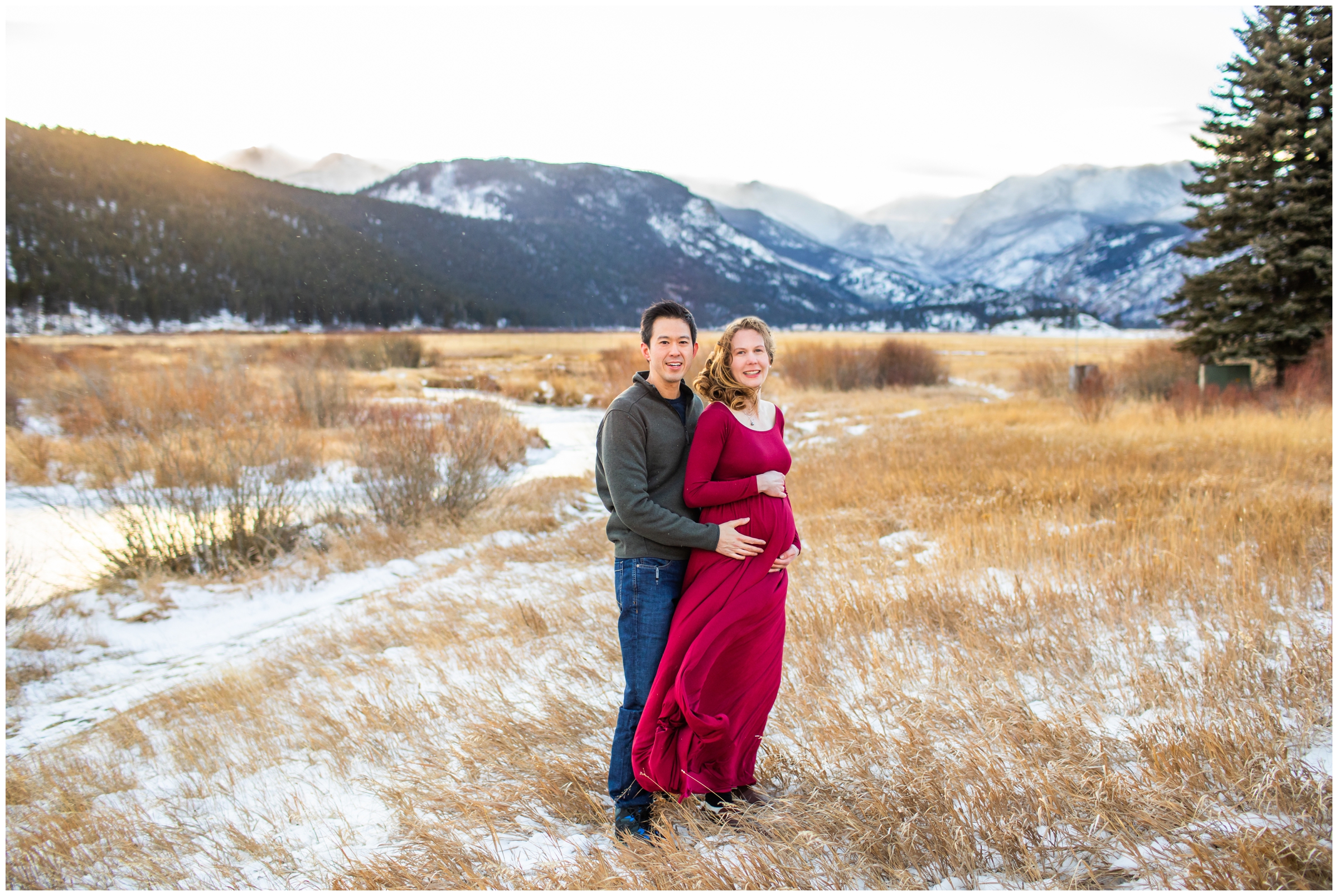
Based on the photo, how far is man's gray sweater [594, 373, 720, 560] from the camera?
2441 millimetres

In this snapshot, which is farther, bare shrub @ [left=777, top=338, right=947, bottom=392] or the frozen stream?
bare shrub @ [left=777, top=338, right=947, bottom=392]

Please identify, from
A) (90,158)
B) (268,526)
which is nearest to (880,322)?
(90,158)

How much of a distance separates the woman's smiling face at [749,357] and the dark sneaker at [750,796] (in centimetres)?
163

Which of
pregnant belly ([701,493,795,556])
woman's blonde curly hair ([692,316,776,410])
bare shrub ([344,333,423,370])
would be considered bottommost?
A: pregnant belly ([701,493,795,556])

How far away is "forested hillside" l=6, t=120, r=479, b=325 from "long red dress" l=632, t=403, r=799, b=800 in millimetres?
68009

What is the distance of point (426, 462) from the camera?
33.7 ft

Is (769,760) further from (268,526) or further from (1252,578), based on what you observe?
(268,526)

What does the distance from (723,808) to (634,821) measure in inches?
13.8

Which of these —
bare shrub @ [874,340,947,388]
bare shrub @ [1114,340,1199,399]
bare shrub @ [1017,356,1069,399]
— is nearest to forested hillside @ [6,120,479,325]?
bare shrub @ [874,340,947,388]

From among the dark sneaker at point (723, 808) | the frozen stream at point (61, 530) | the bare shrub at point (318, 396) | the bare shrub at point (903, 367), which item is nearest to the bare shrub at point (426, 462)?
the frozen stream at point (61, 530)

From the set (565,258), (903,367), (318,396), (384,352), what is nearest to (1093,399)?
(903,367)

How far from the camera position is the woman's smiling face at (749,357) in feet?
8.24

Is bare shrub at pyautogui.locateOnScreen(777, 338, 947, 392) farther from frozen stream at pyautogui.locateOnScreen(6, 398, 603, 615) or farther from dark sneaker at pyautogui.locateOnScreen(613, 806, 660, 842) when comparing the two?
dark sneaker at pyautogui.locateOnScreen(613, 806, 660, 842)

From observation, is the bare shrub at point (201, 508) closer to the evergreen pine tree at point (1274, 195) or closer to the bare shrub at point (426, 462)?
the bare shrub at point (426, 462)
